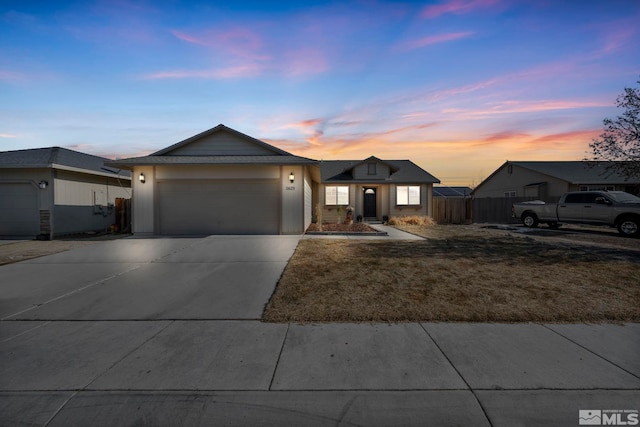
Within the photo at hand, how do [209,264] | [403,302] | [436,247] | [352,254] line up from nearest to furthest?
[403,302] → [209,264] → [352,254] → [436,247]

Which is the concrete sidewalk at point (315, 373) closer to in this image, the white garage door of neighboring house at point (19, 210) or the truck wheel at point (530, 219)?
the white garage door of neighboring house at point (19, 210)

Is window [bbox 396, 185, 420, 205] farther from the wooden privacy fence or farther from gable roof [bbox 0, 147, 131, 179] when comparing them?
gable roof [bbox 0, 147, 131, 179]

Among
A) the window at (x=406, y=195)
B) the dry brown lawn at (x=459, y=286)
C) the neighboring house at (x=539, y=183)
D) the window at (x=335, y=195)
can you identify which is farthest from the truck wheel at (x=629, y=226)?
the window at (x=335, y=195)

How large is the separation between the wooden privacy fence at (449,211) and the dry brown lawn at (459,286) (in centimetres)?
1239

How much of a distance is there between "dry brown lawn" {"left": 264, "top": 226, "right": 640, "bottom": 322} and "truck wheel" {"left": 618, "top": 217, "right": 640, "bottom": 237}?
5285 millimetres

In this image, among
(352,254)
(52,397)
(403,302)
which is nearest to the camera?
(52,397)

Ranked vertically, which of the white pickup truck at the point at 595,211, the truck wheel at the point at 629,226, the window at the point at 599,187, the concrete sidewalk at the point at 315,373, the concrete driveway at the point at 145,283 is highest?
the window at the point at 599,187

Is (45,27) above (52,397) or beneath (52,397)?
above

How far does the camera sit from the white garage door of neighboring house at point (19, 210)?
1326cm

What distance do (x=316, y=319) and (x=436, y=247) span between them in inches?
262

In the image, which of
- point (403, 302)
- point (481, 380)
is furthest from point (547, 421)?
point (403, 302)

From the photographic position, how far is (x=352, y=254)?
28.0 ft

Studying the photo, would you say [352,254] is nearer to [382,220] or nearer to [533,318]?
[533,318]

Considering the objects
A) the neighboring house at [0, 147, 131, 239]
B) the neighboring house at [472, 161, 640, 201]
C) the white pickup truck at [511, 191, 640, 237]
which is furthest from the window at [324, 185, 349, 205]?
the neighboring house at [472, 161, 640, 201]
